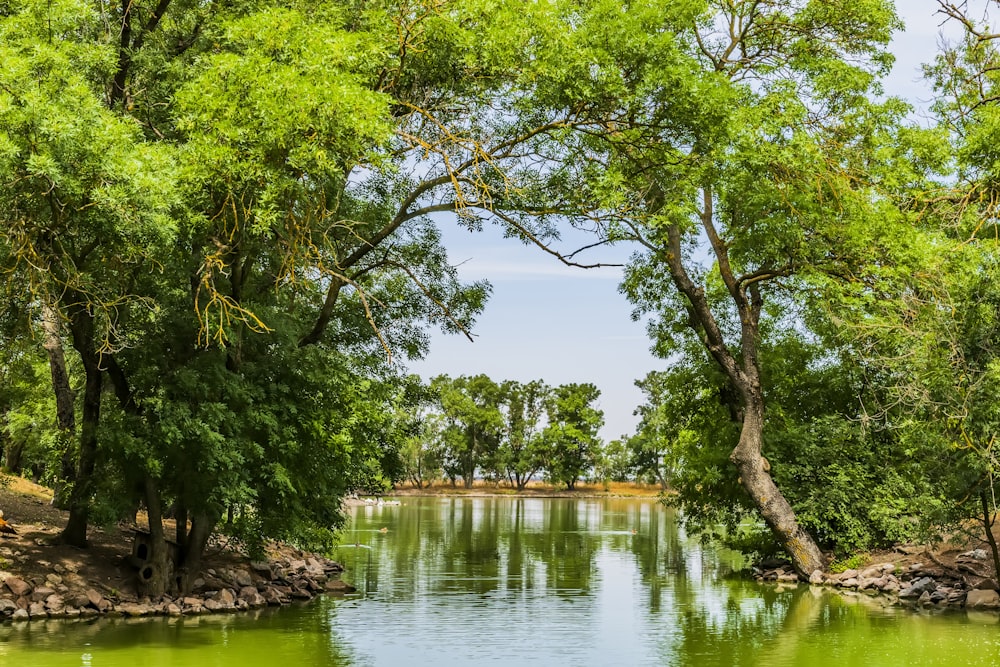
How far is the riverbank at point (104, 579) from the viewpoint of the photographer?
15.5 metres

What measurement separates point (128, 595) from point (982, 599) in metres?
15.5

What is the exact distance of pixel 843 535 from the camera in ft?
76.2

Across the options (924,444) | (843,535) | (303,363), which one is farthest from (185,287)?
(843,535)

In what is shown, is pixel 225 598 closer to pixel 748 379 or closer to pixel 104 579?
pixel 104 579

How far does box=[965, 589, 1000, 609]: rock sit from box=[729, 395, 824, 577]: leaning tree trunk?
14.7 feet

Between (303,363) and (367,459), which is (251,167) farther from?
(367,459)

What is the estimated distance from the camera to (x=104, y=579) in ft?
54.5

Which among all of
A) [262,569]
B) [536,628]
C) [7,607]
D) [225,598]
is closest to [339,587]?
[262,569]

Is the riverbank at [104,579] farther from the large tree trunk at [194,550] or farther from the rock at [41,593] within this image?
the large tree trunk at [194,550]

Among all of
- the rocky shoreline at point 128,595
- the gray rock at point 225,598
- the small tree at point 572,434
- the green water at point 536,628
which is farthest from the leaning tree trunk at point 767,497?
the small tree at point 572,434

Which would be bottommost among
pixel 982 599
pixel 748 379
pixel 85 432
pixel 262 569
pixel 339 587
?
pixel 339 587

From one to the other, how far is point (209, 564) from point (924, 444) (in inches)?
518

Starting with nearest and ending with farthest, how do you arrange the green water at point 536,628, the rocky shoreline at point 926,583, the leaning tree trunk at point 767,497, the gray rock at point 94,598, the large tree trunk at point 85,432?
the green water at point 536,628, the gray rock at point 94,598, the large tree trunk at point 85,432, the rocky shoreline at point 926,583, the leaning tree trunk at point 767,497

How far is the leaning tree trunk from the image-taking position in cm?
2284
